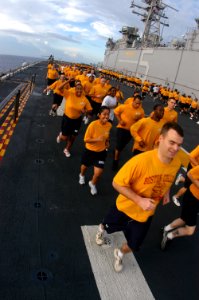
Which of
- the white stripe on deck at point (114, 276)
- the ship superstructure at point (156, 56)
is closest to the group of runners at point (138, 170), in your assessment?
the white stripe on deck at point (114, 276)

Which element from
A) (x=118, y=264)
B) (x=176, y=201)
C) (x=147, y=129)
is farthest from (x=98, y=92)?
(x=118, y=264)

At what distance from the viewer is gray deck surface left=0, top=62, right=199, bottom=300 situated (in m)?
4.02

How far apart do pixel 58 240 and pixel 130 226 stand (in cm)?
139

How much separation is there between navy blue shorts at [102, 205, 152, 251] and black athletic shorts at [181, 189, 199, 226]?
1.11m

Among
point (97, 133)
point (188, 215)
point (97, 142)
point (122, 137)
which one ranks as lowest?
point (188, 215)

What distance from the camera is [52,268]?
4.26 meters

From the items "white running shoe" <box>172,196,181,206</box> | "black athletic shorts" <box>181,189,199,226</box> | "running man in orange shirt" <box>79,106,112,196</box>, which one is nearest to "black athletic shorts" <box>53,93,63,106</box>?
"running man in orange shirt" <box>79,106,112,196</box>

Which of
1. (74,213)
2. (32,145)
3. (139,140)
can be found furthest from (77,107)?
(74,213)

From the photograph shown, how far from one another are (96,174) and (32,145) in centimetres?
360

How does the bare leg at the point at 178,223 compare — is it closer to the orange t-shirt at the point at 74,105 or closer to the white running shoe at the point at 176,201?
the white running shoe at the point at 176,201

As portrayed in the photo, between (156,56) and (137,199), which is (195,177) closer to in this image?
(137,199)

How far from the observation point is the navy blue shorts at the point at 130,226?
4047mm

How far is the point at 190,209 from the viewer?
16.1 ft

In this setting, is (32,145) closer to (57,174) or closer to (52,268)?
(57,174)
